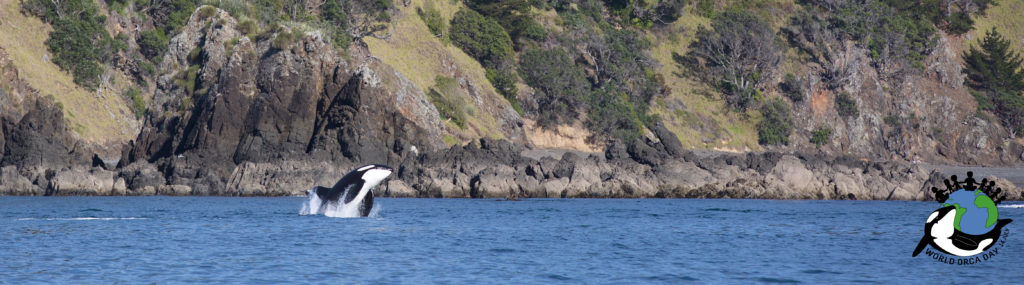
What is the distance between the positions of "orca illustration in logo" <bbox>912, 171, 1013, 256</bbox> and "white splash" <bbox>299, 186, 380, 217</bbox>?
23875 millimetres

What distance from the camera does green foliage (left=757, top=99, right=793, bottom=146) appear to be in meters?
100

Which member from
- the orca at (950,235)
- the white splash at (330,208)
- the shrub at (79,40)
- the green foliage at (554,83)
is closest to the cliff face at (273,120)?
the shrub at (79,40)

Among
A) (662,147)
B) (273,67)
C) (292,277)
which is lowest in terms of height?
(292,277)

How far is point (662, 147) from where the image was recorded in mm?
67312

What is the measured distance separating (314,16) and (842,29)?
54319 mm

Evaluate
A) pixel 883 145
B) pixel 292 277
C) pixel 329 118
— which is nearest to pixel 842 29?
pixel 883 145

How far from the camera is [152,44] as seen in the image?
268 ft

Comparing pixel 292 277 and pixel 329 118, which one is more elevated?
pixel 329 118

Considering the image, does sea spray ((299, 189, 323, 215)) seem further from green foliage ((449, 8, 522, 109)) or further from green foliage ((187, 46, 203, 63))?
green foliage ((449, 8, 522, 109))

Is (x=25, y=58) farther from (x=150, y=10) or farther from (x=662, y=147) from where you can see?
(x=662, y=147)

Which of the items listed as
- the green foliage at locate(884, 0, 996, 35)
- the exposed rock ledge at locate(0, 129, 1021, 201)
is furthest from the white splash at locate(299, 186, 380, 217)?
the green foliage at locate(884, 0, 996, 35)

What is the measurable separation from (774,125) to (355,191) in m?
70.9

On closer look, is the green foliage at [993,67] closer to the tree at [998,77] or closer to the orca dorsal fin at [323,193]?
the tree at [998,77]

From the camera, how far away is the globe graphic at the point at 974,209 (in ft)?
58.2
